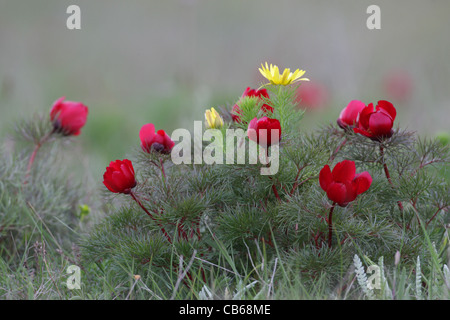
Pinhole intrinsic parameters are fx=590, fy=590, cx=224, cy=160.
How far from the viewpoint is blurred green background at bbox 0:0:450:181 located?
404 centimetres

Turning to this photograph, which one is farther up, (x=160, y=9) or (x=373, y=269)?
(x=160, y=9)

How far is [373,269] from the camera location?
59.6 inches

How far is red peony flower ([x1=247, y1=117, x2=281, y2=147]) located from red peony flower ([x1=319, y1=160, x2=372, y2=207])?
16cm

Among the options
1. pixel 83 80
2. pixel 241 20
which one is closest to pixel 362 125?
pixel 83 80

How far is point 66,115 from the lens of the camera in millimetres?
2227

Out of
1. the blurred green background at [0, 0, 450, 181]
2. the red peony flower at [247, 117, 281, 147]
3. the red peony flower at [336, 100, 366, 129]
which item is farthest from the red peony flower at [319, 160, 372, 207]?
the blurred green background at [0, 0, 450, 181]

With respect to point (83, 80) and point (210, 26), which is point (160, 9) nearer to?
point (210, 26)

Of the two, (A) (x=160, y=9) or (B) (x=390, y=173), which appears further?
(A) (x=160, y=9)

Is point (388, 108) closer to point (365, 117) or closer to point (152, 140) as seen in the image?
point (365, 117)

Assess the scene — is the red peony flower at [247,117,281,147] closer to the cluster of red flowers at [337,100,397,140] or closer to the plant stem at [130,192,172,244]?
the cluster of red flowers at [337,100,397,140]

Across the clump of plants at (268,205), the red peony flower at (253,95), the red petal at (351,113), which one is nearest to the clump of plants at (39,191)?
the clump of plants at (268,205)

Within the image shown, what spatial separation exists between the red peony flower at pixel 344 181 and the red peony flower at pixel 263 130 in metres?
0.16

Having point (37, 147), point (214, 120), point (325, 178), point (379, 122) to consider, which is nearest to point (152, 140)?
point (214, 120)
